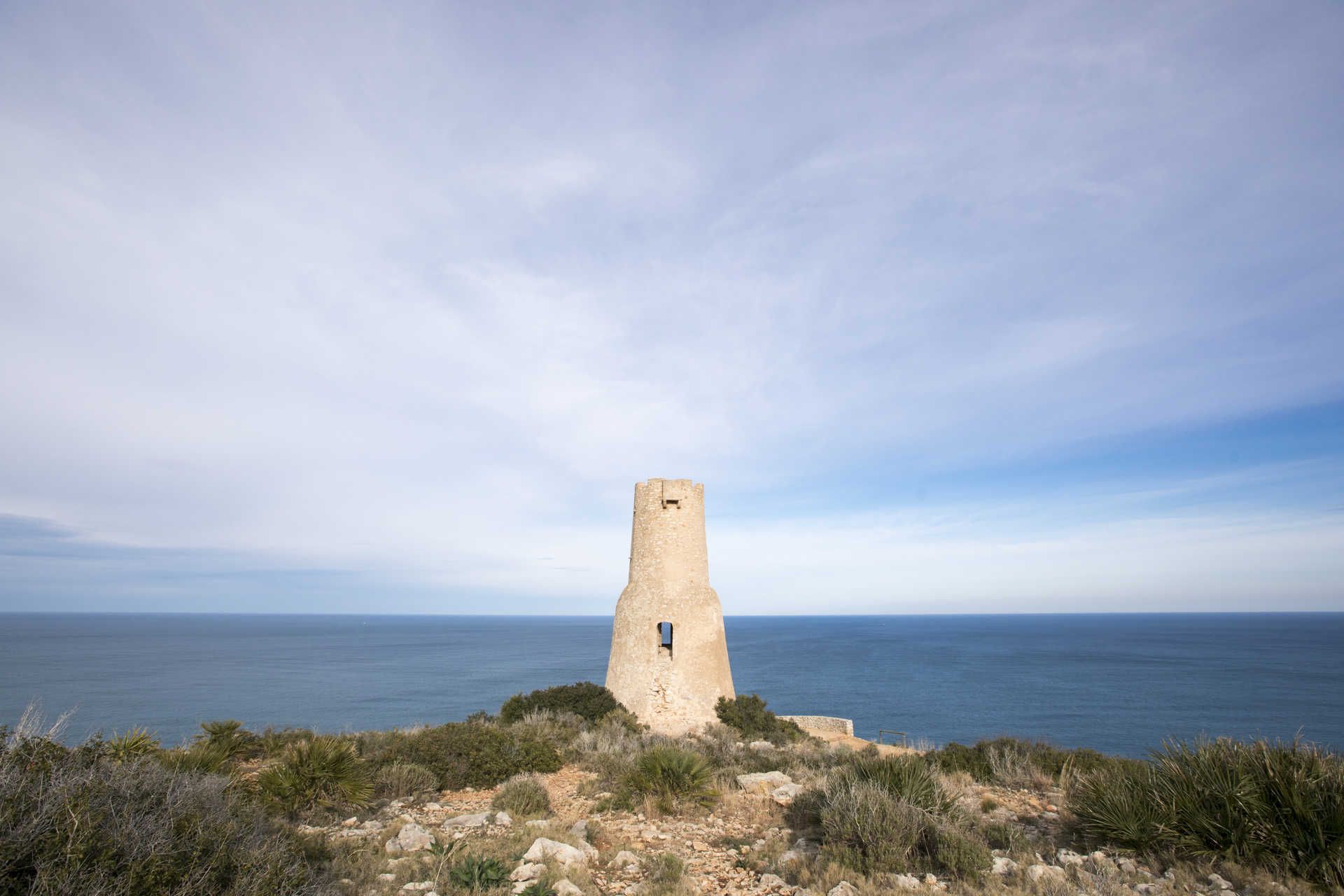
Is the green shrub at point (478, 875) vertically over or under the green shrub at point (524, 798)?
over

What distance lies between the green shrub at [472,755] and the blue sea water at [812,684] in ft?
27.1

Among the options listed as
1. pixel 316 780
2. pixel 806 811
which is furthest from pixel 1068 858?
pixel 316 780

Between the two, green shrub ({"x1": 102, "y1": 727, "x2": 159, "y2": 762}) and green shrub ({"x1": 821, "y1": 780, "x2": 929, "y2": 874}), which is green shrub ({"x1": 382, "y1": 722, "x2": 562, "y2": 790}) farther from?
green shrub ({"x1": 821, "y1": 780, "x2": 929, "y2": 874})

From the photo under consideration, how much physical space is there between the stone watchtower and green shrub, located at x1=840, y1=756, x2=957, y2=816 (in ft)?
22.1

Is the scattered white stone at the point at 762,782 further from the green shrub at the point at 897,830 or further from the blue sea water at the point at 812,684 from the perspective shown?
the blue sea water at the point at 812,684

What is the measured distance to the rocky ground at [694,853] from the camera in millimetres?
5418

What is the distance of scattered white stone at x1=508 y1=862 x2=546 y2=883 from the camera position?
5.93 metres

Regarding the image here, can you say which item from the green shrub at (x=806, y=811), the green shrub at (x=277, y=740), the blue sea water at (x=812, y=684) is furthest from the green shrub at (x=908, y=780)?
the blue sea water at (x=812, y=684)

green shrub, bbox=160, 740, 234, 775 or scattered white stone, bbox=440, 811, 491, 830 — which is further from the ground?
green shrub, bbox=160, 740, 234, 775

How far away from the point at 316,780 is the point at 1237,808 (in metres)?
10.0

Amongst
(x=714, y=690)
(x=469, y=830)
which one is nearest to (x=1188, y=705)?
(x=714, y=690)

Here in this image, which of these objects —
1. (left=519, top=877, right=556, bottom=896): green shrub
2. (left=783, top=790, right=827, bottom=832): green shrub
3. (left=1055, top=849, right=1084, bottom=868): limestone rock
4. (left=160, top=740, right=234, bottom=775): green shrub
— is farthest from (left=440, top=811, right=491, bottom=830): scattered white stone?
(left=1055, top=849, right=1084, bottom=868): limestone rock

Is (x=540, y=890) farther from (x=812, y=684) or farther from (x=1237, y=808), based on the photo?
(x=812, y=684)

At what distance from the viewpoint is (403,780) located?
9.48 meters
